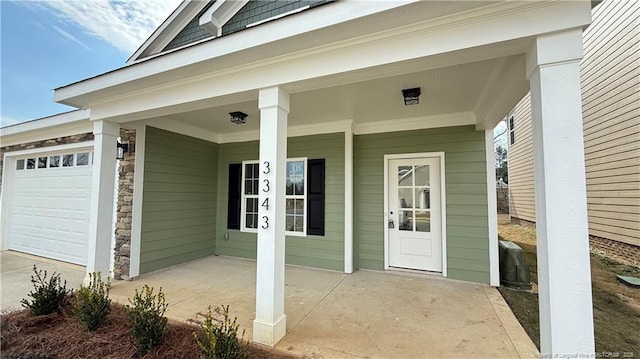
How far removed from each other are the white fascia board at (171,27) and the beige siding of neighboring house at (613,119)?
24.6 feet

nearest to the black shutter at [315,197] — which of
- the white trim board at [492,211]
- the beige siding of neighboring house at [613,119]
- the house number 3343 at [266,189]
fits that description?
the house number 3343 at [266,189]

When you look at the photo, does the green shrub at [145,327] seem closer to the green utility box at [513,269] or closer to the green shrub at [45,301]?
the green shrub at [45,301]

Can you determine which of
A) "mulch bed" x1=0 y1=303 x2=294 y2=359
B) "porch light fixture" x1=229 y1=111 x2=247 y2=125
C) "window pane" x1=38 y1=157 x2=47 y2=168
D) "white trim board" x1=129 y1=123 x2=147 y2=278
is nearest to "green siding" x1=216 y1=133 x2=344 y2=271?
"porch light fixture" x1=229 y1=111 x2=247 y2=125

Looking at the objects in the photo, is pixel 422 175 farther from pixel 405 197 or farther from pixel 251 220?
pixel 251 220

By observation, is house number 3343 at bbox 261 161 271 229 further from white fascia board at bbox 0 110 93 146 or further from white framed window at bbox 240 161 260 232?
white fascia board at bbox 0 110 93 146

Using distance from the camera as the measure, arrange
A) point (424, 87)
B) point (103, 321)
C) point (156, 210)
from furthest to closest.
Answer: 1. point (156, 210)
2. point (424, 87)
3. point (103, 321)

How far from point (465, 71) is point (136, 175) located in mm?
4861

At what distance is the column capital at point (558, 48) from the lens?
65.3 inches

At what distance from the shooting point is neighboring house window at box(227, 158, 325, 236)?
193 inches

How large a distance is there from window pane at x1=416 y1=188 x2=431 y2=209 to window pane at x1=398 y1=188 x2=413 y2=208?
0.11 m

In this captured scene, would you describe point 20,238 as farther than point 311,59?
Yes

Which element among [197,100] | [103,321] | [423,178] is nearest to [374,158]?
[423,178]

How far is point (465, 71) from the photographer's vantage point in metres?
2.77

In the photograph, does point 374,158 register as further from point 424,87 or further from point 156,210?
point 156,210
